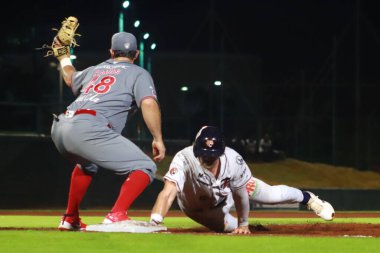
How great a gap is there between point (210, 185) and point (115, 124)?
0.85 meters

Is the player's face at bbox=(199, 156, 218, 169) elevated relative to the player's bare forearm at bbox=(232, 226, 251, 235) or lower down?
elevated

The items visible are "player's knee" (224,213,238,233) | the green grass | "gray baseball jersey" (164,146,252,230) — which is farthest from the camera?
"player's knee" (224,213,238,233)

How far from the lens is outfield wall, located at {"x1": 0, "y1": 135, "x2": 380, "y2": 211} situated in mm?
14234

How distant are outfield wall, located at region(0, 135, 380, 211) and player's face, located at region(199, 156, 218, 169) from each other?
8.42 m

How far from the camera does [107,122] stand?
561 centimetres

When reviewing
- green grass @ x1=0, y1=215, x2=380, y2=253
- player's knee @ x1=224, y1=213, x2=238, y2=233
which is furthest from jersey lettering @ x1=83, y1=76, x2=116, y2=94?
player's knee @ x1=224, y1=213, x2=238, y2=233

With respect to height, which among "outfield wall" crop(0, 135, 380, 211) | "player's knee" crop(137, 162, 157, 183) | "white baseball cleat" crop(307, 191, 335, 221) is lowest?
"outfield wall" crop(0, 135, 380, 211)

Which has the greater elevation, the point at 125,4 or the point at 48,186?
the point at 125,4

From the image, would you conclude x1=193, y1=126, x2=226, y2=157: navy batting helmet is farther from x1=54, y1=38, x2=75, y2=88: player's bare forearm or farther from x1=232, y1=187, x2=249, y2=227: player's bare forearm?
x1=54, y1=38, x2=75, y2=88: player's bare forearm

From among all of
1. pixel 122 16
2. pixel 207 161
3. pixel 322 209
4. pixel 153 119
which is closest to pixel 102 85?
pixel 153 119

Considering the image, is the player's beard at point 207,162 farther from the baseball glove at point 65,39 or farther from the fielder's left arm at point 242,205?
the baseball glove at point 65,39

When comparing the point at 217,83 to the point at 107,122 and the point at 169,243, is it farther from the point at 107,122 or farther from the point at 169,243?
the point at 169,243

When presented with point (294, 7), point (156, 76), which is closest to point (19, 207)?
point (156, 76)

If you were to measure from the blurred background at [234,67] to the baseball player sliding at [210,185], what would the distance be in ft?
29.2
